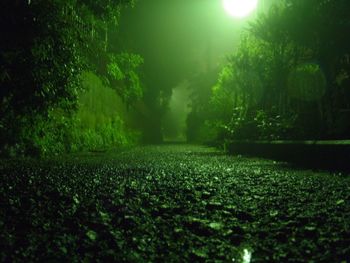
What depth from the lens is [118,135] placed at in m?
17.4

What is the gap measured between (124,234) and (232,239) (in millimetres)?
624

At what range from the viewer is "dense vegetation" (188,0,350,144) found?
1042 centimetres

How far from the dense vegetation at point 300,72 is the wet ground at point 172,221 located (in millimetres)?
5524

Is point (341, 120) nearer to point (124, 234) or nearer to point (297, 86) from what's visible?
point (297, 86)

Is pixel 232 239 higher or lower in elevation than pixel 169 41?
lower

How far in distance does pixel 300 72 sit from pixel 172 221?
10.3m

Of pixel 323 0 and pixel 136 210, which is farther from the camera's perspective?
pixel 323 0

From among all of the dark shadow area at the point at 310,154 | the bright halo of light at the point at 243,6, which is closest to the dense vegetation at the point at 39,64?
the dark shadow area at the point at 310,154

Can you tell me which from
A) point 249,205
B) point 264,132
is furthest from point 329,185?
point 264,132

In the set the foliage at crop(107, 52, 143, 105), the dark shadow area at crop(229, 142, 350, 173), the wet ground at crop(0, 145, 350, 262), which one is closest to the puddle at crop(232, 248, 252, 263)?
the wet ground at crop(0, 145, 350, 262)

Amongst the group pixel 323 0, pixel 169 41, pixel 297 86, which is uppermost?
pixel 169 41

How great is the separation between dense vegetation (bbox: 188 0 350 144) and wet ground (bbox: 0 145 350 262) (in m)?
5.52

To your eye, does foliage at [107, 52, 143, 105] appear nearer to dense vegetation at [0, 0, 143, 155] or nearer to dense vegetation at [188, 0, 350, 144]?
dense vegetation at [0, 0, 143, 155]

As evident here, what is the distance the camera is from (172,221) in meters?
2.67
